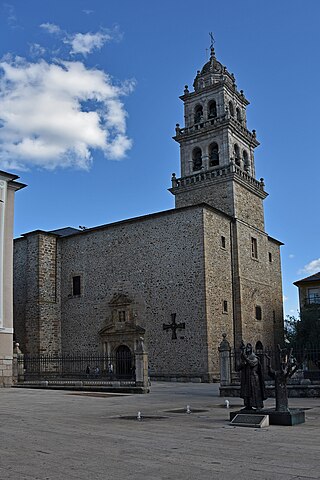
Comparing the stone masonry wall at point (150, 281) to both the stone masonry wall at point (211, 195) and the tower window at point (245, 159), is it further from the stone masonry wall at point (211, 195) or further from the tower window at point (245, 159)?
the tower window at point (245, 159)

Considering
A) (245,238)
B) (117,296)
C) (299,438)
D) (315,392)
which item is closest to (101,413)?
(299,438)

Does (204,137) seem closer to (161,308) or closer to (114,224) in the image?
(114,224)

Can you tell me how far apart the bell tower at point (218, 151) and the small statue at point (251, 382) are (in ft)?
70.3

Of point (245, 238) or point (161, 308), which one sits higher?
point (245, 238)

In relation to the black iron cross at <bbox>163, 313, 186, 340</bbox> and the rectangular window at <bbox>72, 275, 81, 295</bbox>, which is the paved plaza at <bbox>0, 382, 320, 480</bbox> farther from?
the rectangular window at <bbox>72, 275, 81, 295</bbox>

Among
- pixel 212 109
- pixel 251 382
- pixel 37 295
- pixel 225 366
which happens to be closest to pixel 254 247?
pixel 212 109

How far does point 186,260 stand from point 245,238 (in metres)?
5.15

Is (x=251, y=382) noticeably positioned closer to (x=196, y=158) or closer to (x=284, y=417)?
(x=284, y=417)

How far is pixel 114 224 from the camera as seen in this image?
1244 inches

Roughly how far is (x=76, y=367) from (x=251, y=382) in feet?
72.1

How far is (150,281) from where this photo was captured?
29.2m

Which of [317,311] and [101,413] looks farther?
[317,311]

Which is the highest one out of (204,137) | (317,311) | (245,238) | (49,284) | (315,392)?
(204,137)

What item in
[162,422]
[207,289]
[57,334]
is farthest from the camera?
[57,334]
